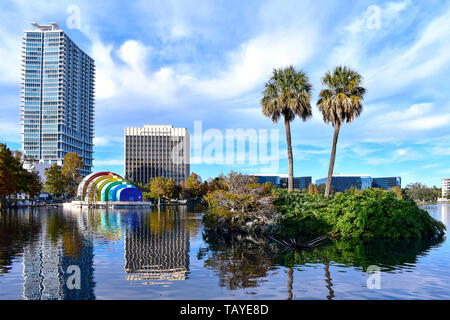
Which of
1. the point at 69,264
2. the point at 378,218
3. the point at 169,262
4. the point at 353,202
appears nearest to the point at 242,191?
the point at 353,202

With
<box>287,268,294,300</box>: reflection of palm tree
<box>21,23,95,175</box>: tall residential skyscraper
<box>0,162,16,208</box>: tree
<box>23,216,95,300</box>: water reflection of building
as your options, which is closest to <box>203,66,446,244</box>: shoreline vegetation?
<box>287,268,294,300</box>: reflection of palm tree

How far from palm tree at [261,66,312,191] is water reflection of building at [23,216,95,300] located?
1928cm

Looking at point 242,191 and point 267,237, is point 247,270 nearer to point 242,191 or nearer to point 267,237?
point 267,237

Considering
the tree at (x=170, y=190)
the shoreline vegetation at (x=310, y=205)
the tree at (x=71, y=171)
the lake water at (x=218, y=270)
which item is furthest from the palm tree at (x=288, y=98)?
the tree at (x=71, y=171)

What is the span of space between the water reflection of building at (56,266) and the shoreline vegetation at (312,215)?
1098 cm

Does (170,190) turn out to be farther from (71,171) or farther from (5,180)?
(5,180)

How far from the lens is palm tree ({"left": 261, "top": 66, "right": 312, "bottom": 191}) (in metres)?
32.1

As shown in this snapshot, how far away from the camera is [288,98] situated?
32125 millimetres

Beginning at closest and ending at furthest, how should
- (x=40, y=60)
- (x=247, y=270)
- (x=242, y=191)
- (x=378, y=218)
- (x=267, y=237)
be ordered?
1. (x=247, y=270)
2. (x=378, y=218)
3. (x=267, y=237)
4. (x=242, y=191)
5. (x=40, y=60)

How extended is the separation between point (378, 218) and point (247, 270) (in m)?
13.8

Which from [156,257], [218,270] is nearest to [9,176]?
[156,257]

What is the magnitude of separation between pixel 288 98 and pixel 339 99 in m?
4.52

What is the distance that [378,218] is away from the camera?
23594 mm

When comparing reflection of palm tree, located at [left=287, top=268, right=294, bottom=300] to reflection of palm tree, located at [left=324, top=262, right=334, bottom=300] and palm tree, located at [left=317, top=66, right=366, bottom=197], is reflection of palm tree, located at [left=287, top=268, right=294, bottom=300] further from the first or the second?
palm tree, located at [left=317, top=66, right=366, bottom=197]
